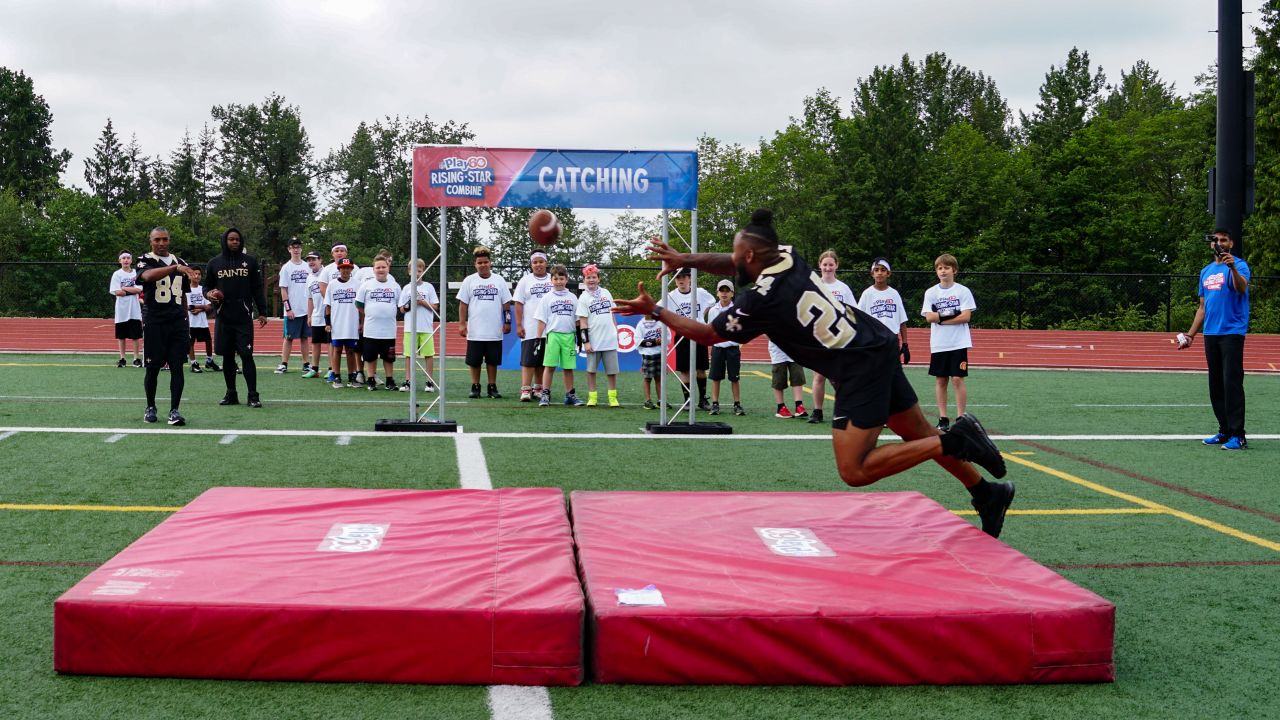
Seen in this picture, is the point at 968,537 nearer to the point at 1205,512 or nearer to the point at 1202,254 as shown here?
the point at 1205,512

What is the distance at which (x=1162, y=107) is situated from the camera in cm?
6494

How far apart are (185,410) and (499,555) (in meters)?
8.67

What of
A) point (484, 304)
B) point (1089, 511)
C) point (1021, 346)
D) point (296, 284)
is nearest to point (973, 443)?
point (1089, 511)

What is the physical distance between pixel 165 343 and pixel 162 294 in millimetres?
522

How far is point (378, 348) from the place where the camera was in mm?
14984

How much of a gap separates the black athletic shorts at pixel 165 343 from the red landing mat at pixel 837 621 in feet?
24.2

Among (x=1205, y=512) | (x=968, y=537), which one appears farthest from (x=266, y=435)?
(x=1205, y=512)

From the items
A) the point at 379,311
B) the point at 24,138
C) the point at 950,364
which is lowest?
the point at 950,364

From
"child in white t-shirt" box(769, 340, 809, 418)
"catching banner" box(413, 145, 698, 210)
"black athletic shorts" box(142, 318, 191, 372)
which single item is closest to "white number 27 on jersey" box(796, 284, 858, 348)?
"catching banner" box(413, 145, 698, 210)

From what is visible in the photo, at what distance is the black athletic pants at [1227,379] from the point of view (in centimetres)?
993

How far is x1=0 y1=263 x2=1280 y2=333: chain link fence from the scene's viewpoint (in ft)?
100

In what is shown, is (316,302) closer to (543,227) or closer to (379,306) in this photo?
(379,306)

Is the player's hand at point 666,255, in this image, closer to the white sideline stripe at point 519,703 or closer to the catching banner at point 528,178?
the white sideline stripe at point 519,703

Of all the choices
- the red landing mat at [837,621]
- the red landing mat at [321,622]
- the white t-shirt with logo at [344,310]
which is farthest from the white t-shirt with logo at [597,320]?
the red landing mat at [321,622]
